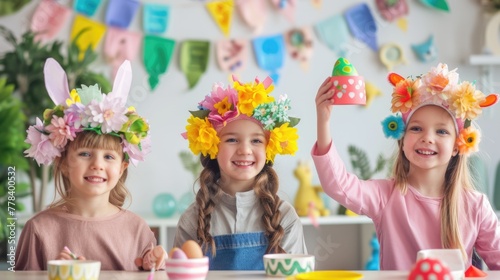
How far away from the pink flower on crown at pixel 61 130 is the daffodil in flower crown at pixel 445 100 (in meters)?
0.93

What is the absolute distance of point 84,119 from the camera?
2037 millimetres

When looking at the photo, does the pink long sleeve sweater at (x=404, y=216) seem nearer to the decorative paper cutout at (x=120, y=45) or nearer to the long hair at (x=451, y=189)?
the long hair at (x=451, y=189)

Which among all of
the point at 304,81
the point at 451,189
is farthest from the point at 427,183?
the point at 304,81

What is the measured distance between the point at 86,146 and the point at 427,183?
1005 mm

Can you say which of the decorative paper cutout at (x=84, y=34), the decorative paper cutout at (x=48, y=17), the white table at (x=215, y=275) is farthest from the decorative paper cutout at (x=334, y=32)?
the white table at (x=215, y=275)

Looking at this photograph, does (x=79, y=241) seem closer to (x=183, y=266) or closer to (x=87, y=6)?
(x=183, y=266)

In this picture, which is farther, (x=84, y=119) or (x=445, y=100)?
(x=445, y=100)

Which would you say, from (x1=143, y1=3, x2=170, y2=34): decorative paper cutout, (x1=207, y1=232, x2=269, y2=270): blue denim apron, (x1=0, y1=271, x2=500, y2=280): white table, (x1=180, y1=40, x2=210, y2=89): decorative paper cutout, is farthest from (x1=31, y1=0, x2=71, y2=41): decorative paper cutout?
(x1=0, y1=271, x2=500, y2=280): white table

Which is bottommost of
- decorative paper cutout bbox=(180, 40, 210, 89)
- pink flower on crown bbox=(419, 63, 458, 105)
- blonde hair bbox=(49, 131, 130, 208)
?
blonde hair bbox=(49, 131, 130, 208)

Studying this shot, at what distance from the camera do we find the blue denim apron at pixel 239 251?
2.15m

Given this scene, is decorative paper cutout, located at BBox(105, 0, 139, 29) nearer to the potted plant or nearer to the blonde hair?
the potted plant

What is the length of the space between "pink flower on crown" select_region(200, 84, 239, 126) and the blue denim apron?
0.35 meters

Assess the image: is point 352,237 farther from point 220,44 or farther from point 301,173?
point 220,44

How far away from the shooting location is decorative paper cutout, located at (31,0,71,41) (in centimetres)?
398
